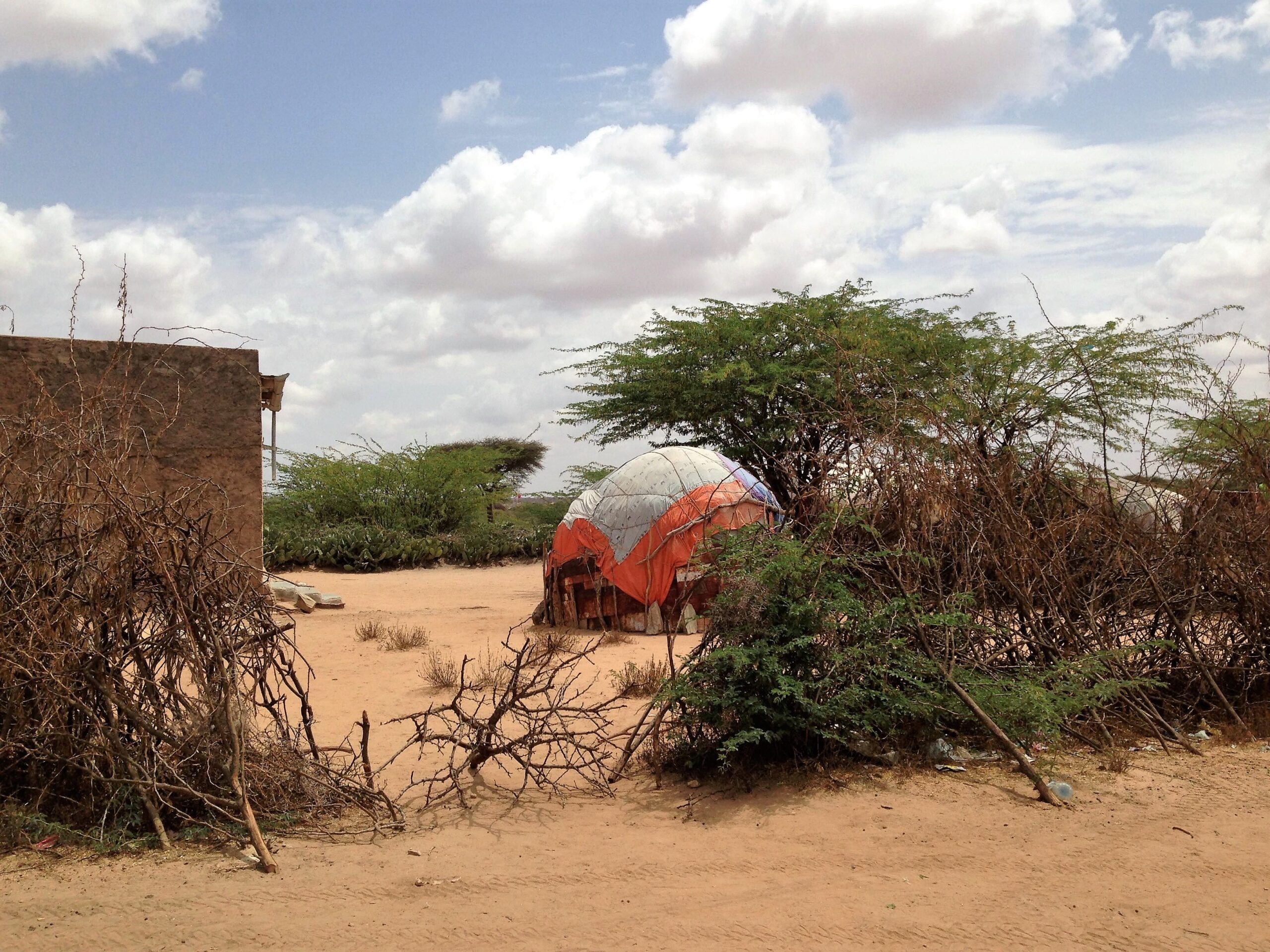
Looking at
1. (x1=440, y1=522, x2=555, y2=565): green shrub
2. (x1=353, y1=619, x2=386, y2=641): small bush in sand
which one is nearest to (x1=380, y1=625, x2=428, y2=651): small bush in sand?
(x1=353, y1=619, x2=386, y2=641): small bush in sand

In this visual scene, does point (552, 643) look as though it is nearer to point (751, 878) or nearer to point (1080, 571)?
point (751, 878)

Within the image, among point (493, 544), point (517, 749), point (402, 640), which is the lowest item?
point (517, 749)

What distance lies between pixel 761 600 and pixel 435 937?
8.13ft

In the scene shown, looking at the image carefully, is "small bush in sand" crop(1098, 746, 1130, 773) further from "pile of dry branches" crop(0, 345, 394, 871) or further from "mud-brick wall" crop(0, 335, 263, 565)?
"mud-brick wall" crop(0, 335, 263, 565)

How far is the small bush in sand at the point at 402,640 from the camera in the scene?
948 cm

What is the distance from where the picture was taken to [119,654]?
178 inches

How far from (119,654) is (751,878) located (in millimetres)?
2899

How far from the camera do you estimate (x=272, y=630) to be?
4.80 meters

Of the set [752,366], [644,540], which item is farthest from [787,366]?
[644,540]

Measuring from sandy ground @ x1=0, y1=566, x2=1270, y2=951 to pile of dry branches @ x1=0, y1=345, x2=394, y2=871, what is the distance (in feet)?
1.12

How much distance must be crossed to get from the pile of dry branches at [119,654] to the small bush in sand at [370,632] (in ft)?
17.4

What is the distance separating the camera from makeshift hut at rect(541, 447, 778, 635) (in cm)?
1040

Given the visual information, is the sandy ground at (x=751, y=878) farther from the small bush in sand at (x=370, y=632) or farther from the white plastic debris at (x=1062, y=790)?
the small bush in sand at (x=370, y=632)

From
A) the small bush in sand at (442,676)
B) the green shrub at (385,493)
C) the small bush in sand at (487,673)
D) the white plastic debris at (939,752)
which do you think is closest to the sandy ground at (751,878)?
the white plastic debris at (939,752)
